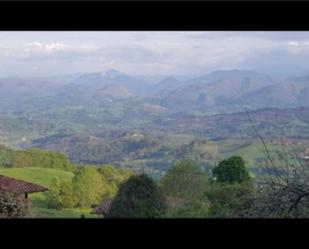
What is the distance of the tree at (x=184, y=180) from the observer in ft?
7.25

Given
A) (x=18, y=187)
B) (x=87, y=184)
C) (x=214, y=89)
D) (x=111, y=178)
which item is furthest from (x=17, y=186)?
(x=214, y=89)

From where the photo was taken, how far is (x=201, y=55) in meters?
2.70

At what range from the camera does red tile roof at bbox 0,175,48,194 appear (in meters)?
2.18

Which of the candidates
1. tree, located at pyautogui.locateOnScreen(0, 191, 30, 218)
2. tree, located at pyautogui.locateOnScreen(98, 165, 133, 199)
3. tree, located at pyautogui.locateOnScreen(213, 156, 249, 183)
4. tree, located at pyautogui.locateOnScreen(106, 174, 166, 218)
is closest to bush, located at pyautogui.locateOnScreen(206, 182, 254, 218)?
tree, located at pyautogui.locateOnScreen(213, 156, 249, 183)

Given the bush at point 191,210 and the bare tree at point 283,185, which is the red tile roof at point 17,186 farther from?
the bare tree at point 283,185

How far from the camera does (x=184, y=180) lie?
225 cm

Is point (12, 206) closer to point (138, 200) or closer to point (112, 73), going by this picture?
point (138, 200)

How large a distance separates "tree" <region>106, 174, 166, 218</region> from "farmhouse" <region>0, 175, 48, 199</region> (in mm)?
429

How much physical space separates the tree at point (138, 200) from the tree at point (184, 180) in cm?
7

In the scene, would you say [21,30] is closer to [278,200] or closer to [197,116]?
[197,116]

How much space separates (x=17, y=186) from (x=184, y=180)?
30.1 inches


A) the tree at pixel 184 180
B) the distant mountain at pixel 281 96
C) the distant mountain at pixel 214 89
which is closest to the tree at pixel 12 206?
the tree at pixel 184 180

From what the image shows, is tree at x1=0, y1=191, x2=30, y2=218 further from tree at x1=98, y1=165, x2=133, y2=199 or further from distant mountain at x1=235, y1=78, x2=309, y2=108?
distant mountain at x1=235, y1=78, x2=309, y2=108
